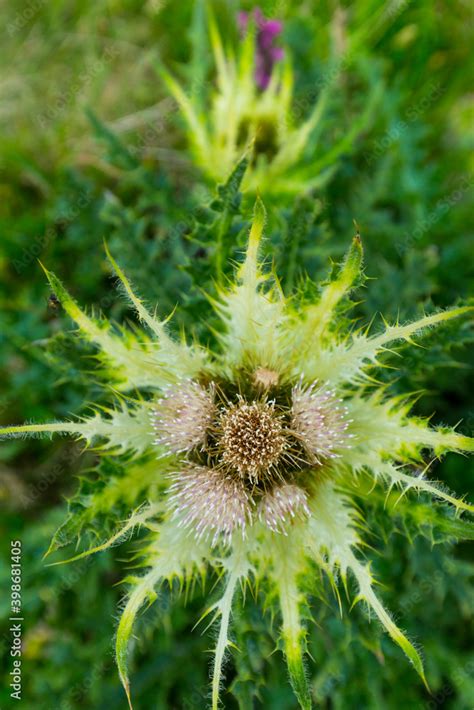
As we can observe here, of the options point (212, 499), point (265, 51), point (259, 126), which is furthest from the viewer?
point (265, 51)

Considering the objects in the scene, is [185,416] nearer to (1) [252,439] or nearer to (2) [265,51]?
(1) [252,439]

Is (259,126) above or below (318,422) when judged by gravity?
above

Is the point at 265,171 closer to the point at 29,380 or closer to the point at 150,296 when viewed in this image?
the point at 150,296

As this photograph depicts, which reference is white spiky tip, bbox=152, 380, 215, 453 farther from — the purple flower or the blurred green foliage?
the purple flower

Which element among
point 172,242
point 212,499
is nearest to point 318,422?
point 212,499

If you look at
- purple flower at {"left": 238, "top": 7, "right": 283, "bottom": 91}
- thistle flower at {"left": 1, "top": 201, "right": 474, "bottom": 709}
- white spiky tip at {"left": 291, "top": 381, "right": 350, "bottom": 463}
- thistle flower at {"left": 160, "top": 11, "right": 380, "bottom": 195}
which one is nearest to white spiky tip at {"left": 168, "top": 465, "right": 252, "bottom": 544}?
thistle flower at {"left": 1, "top": 201, "right": 474, "bottom": 709}

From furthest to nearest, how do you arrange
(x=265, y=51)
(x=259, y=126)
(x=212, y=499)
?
1. (x=265, y=51)
2. (x=259, y=126)
3. (x=212, y=499)
